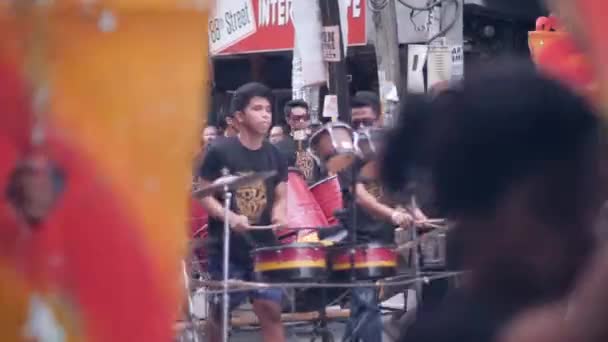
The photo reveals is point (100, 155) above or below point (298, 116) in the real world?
above

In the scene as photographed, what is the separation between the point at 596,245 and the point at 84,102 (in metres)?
1.48

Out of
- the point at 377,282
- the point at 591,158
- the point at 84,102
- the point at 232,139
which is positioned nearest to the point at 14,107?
the point at 84,102

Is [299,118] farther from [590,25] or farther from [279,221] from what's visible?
[590,25]

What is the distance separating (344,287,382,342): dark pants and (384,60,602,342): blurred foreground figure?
7034 millimetres

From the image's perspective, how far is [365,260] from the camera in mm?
9086

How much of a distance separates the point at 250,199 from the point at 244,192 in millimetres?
60

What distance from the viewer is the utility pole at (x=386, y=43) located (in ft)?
56.3

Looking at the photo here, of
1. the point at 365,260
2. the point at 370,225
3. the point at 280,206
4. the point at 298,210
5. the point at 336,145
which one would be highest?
the point at 336,145

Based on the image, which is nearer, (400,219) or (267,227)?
(267,227)

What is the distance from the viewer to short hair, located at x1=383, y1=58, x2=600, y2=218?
2264 millimetres

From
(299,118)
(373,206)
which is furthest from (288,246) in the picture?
(299,118)

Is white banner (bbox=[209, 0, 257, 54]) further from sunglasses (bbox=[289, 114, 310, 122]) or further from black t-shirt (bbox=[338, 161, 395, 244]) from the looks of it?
black t-shirt (bbox=[338, 161, 395, 244])

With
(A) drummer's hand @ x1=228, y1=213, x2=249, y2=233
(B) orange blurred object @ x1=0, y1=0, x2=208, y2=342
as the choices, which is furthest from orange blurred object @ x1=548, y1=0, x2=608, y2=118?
(A) drummer's hand @ x1=228, y1=213, x2=249, y2=233

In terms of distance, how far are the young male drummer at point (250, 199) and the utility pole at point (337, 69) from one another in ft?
18.4
